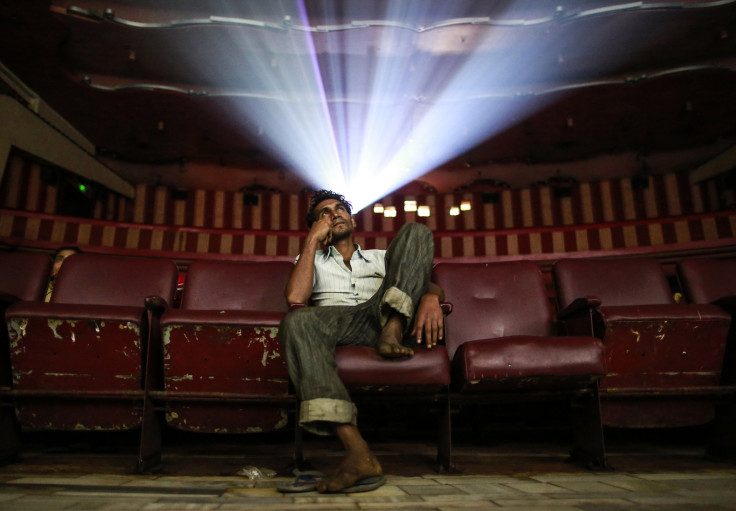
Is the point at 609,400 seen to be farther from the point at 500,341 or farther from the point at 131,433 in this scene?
the point at 131,433

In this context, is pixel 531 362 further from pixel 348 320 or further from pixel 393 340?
pixel 348 320

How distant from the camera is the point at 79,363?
1.61 metres

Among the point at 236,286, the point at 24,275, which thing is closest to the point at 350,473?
the point at 236,286

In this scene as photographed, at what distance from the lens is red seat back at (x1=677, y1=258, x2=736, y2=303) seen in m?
2.13

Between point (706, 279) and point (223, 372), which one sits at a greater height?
point (706, 279)

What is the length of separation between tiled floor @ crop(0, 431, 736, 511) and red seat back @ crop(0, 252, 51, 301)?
0.61 meters

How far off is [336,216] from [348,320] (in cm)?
61

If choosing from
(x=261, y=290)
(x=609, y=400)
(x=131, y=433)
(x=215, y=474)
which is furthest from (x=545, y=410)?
(x=131, y=433)

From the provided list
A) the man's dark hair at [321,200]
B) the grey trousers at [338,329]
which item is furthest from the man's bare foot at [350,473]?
the man's dark hair at [321,200]

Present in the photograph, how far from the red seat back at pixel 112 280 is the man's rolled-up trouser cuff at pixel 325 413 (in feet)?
3.69

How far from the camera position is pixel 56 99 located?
763 cm

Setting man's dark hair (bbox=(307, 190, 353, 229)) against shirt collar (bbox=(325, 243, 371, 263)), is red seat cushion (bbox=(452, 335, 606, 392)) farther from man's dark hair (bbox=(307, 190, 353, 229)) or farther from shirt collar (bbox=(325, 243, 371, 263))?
man's dark hair (bbox=(307, 190, 353, 229))

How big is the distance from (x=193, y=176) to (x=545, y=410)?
9.29m

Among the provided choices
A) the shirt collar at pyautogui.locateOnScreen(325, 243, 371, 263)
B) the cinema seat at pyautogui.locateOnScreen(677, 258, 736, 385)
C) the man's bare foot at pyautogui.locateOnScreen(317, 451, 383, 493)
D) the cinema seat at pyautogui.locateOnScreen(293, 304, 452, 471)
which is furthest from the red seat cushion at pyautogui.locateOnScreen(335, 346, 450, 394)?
the cinema seat at pyautogui.locateOnScreen(677, 258, 736, 385)
